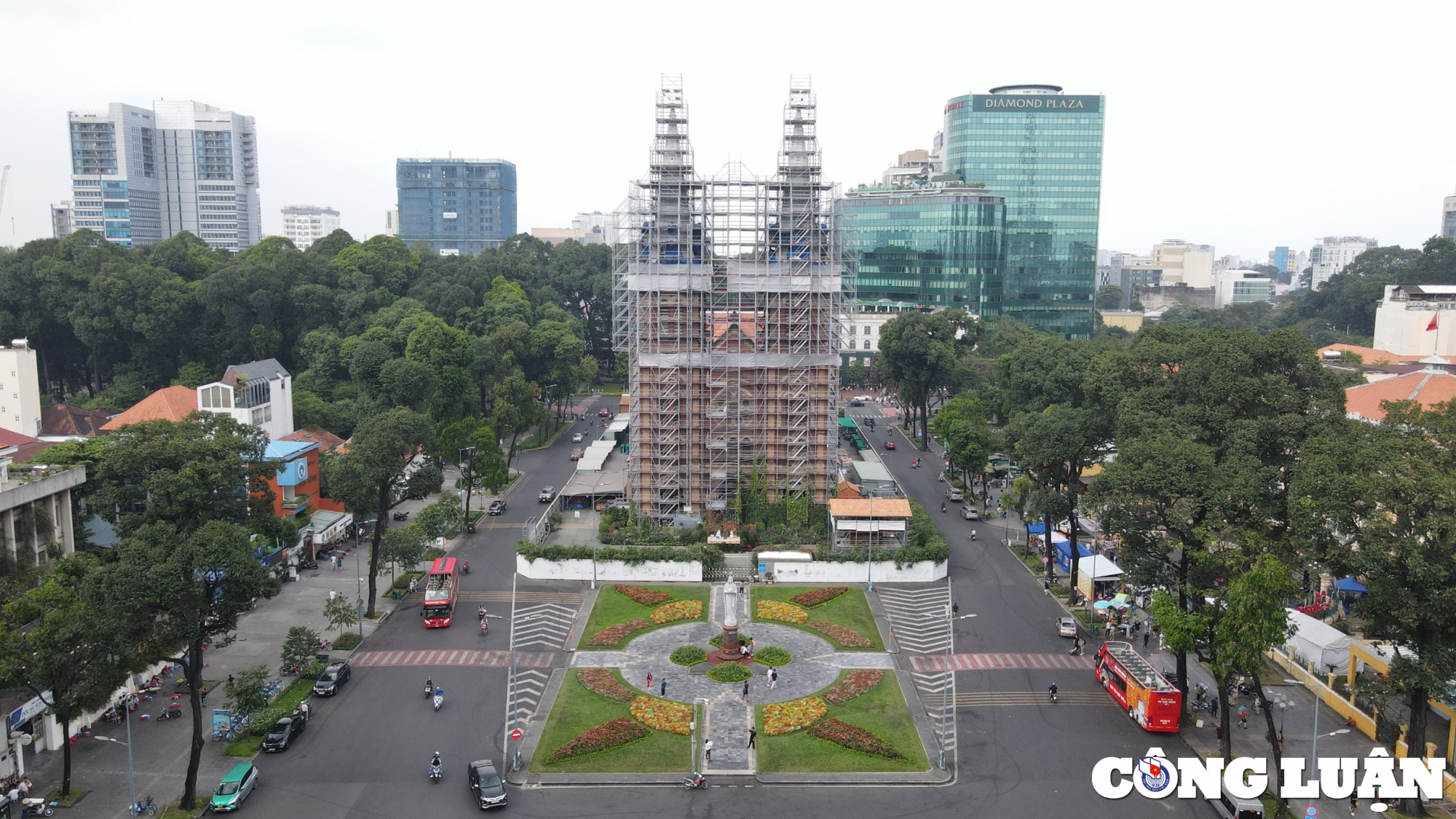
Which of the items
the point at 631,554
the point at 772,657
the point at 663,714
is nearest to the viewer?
the point at 663,714

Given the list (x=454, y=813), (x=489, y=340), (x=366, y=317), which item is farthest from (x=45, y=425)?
(x=454, y=813)

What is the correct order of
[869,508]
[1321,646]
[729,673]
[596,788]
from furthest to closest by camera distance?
[869,508] < [729,673] < [1321,646] < [596,788]

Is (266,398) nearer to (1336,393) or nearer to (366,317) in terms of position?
(366,317)

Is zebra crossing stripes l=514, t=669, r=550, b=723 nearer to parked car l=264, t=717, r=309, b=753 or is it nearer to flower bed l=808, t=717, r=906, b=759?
parked car l=264, t=717, r=309, b=753

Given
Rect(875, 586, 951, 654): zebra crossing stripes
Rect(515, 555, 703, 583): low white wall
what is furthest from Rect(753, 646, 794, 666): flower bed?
Rect(515, 555, 703, 583): low white wall

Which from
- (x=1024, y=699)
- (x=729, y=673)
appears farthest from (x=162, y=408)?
(x=1024, y=699)

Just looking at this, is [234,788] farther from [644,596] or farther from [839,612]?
[839,612]
